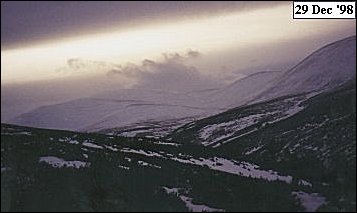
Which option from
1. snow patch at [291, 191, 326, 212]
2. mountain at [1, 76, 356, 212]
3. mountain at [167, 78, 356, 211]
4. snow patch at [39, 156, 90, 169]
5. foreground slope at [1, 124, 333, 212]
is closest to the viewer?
foreground slope at [1, 124, 333, 212]

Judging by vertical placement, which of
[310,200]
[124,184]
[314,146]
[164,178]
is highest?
[314,146]

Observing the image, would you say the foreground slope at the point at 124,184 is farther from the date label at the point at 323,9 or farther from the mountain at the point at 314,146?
the date label at the point at 323,9

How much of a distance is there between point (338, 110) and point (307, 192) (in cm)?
3563

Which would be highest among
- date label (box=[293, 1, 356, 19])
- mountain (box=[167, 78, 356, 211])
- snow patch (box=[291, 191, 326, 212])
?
date label (box=[293, 1, 356, 19])

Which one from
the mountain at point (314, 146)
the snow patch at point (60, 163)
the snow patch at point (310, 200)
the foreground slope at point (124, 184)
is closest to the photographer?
the foreground slope at point (124, 184)

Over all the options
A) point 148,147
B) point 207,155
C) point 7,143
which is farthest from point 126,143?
point 7,143

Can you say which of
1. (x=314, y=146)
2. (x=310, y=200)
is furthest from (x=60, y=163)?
(x=314, y=146)

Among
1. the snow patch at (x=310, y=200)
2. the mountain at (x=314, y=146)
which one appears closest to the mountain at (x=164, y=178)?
the snow patch at (x=310, y=200)

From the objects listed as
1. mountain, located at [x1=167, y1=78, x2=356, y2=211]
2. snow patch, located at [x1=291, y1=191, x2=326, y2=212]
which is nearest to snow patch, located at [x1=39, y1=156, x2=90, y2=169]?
snow patch, located at [x1=291, y1=191, x2=326, y2=212]

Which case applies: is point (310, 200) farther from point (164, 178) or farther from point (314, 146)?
point (314, 146)

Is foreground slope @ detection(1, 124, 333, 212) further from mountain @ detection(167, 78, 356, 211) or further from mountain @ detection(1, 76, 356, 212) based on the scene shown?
mountain @ detection(167, 78, 356, 211)

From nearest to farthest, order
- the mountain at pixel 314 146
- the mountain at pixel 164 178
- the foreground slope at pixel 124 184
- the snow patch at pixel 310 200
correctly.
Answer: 1. the foreground slope at pixel 124 184
2. the mountain at pixel 164 178
3. the snow patch at pixel 310 200
4. the mountain at pixel 314 146

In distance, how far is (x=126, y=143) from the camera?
43812 mm

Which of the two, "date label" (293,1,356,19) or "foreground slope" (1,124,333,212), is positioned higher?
"date label" (293,1,356,19)
